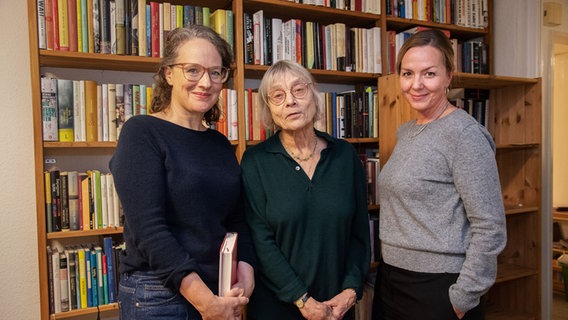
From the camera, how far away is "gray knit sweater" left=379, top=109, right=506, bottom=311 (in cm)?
123

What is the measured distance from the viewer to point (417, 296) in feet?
4.42

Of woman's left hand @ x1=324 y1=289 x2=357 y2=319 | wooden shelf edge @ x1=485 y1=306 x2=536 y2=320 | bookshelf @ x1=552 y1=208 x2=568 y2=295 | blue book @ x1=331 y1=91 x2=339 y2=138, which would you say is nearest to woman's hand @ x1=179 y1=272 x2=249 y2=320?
woman's left hand @ x1=324 y1=289 x2=357 y2=319

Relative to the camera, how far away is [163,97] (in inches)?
50.0

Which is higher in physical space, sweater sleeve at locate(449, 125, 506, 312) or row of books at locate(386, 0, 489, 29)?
row of books at locate(386, 0, 489, 29)

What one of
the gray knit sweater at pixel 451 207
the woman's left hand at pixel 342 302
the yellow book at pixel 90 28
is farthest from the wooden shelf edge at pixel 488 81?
the yellow book at pixel 90 28

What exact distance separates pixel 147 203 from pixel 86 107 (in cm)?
92

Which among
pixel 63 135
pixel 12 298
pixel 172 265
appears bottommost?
pixel 12 298

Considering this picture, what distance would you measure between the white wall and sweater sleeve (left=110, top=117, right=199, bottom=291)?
41.2 inches

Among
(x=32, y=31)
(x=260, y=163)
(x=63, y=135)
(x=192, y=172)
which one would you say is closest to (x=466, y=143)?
(x=260, y=163)

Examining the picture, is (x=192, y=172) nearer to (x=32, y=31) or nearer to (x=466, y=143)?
(x=466, y=143)

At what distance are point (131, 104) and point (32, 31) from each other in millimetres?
449

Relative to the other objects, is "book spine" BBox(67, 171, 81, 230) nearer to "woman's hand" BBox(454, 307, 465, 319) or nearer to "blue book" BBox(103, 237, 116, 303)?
"blue book" BBox(103, 237, 116, 303)

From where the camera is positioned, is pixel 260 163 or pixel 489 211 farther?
pixel 260 163

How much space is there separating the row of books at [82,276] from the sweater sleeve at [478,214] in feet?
4.43
